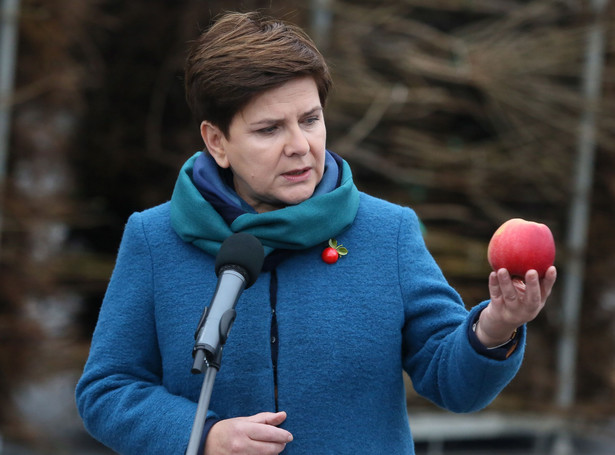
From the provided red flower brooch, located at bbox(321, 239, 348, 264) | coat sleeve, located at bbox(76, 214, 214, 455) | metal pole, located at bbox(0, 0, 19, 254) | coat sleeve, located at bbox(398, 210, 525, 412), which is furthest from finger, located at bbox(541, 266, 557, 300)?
metal pole, located at bbox(0, 0, 19, 254)

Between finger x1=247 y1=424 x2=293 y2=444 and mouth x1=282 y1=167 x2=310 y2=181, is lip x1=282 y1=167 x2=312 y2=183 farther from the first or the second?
finger x1=247 y1=424 x2=293 y2=444

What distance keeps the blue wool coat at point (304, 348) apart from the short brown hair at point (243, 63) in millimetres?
324

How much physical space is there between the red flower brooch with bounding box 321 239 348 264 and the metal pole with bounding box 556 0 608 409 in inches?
165

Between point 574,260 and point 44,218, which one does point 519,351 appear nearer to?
point 44,218

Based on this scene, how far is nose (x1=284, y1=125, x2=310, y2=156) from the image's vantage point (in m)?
2.09

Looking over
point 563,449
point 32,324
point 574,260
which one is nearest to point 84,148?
point 32,324

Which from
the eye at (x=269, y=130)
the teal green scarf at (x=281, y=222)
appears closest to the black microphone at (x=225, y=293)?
the teal green scarf at (x=281, y=222)

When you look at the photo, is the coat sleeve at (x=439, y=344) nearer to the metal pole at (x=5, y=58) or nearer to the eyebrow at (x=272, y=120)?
the eyebrow at (x=272, y=120)

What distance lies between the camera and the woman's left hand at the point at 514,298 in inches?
70.1

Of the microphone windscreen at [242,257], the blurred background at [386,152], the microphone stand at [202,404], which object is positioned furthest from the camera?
the blurred background at [386,152]

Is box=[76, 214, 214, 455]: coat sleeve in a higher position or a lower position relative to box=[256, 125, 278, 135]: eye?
lower

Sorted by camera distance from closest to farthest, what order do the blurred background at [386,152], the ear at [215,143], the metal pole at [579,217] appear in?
the ear at [215,143] → the blurred background at [386,152] → the metal pole at [579,217]

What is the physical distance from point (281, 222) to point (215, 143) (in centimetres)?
31

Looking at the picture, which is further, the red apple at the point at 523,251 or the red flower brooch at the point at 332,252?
the red flower brooch at the point at 332,252
